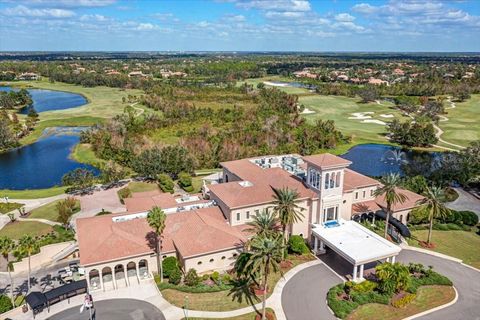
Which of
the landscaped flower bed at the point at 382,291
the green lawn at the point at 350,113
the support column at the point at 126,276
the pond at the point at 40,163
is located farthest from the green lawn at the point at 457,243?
the pond at the point at 40,163

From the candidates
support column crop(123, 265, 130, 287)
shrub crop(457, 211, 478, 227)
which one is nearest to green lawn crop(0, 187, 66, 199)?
support column crop(123, 265, 130, 287)

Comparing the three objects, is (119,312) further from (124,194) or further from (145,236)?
(124,194)

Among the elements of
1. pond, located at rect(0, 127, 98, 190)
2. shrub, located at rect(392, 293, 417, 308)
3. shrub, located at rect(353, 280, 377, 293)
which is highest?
shrub, located at rect(353, 280, 377, 293)

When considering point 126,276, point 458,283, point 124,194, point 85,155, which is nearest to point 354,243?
point 458,283

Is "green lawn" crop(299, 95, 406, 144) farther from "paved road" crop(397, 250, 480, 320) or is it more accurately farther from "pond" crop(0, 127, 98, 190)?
"pond" crop(0, 127, 98, 190)

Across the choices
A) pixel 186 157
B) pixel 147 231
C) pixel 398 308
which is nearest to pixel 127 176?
pixel 186 157

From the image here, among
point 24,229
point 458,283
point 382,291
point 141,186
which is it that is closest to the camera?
point 382,291
